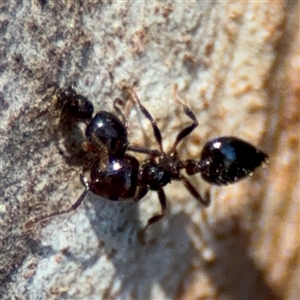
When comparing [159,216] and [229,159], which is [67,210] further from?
[229,159]

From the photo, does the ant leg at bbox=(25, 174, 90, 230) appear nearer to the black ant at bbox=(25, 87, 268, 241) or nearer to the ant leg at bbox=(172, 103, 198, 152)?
the black ant at bbox=(25, 87, 268, 241)

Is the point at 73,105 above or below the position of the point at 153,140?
above

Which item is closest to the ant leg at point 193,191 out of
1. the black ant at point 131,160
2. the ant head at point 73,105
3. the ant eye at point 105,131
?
the black ant at point 131,160

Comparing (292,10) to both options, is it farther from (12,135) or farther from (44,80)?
(12,135)

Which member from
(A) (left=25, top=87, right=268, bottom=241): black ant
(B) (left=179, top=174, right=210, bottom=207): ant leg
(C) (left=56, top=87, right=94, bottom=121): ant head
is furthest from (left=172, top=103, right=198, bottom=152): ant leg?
(C) (left=56, top=87, right=94, bottom=121): ant head

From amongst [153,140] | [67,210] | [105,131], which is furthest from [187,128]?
[67,210]

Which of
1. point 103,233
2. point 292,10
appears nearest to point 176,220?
point 103,233
